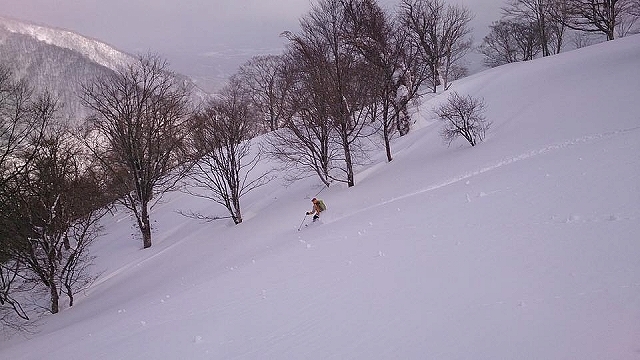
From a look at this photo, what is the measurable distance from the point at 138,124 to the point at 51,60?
55.2 metres

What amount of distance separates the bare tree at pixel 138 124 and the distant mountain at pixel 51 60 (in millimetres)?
37819

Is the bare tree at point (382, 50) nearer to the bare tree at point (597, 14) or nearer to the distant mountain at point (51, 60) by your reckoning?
→ the bare tree at point (597, 14)

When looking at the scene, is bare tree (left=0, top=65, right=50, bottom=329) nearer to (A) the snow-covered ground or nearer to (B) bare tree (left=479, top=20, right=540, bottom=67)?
(A) the snow-covered ground

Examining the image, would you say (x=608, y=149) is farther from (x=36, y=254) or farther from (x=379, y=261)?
(x=36, y=254)

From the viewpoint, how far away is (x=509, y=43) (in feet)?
167

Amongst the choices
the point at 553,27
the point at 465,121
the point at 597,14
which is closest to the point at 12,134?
the point at 465,121

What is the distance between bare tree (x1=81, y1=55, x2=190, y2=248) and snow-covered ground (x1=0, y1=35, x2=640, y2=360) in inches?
216

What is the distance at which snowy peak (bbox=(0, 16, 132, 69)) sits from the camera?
6662 centimetres

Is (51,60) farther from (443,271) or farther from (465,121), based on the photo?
(443,271)

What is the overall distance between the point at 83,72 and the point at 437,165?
206 ft

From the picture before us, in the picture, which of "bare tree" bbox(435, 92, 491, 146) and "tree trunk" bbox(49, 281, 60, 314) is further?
"bare tree" bbox(435, 92, 491, 146)

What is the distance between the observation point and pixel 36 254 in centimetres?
1450

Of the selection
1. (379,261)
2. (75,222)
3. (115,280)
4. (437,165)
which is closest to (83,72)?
(75,222)

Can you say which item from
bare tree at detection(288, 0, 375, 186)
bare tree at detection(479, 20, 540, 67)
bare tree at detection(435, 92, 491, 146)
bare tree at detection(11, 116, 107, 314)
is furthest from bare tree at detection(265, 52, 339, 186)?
bare tree at detection(479, 20, 540, 67)
